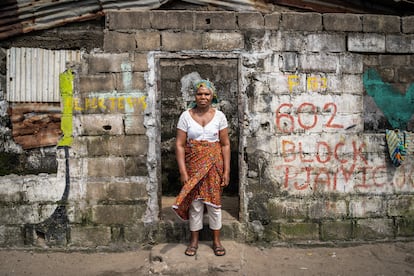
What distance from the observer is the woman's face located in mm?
3566

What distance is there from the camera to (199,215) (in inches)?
145

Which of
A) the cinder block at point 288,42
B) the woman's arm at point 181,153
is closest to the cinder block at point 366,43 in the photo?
the cinder block at point 288,42

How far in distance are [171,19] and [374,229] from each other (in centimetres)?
363

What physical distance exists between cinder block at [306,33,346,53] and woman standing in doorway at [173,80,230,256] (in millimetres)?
1444

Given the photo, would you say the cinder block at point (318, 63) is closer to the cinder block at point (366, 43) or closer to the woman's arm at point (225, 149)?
the cinder block at point (366, 43)

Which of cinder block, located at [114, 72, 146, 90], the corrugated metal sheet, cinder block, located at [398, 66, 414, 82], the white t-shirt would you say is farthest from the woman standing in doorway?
cinder block, located at [398, 66, 414, 82]

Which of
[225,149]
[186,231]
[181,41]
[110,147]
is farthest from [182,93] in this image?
[186,231]

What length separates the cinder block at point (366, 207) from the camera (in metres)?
4.20

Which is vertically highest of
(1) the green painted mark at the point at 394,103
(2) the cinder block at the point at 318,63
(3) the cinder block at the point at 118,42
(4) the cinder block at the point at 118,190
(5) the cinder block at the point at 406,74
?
(3) the cinder block at the point at 118,42

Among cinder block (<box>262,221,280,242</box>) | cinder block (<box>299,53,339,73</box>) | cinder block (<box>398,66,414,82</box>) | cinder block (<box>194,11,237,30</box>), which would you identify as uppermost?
cinder block (<box>194,11,237,30</box>)

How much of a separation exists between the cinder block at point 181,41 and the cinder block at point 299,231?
2.45 metres

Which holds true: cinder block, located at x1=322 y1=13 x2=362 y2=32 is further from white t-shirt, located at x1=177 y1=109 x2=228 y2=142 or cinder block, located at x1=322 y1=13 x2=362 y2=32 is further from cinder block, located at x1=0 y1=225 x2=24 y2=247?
cinder block, located at x1=0 y1=225 x2=24 y2=247

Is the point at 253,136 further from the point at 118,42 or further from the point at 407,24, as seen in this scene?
the point at 407,24

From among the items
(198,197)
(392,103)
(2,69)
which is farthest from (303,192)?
(2,69)
